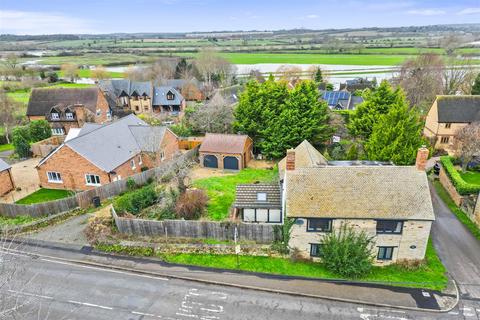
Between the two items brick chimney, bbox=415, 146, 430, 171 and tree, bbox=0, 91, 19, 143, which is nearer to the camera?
brick chimney, bbox=415, 146, 430, 171

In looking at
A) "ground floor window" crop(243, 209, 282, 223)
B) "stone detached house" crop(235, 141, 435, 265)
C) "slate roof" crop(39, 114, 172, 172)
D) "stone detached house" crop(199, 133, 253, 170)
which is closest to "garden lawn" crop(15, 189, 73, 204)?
"slate roof" crop(39, 114, 172, 172)

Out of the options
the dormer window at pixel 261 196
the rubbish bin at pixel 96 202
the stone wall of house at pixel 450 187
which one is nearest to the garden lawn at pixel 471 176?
the stone wall of house at pixel 450 187

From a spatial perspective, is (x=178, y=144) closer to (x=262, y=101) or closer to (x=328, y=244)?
(x=262, y=101)

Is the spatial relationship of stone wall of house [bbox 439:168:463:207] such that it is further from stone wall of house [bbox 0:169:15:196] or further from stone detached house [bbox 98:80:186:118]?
stone detached house [bbox 98:80:186:118]

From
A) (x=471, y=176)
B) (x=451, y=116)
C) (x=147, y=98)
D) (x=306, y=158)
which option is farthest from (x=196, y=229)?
(x=147, y=98)

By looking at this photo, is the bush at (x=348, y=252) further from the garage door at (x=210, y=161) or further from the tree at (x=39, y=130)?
the tree at (x=39, y=130)

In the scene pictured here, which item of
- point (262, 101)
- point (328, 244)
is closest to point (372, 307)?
point (328, 244)
